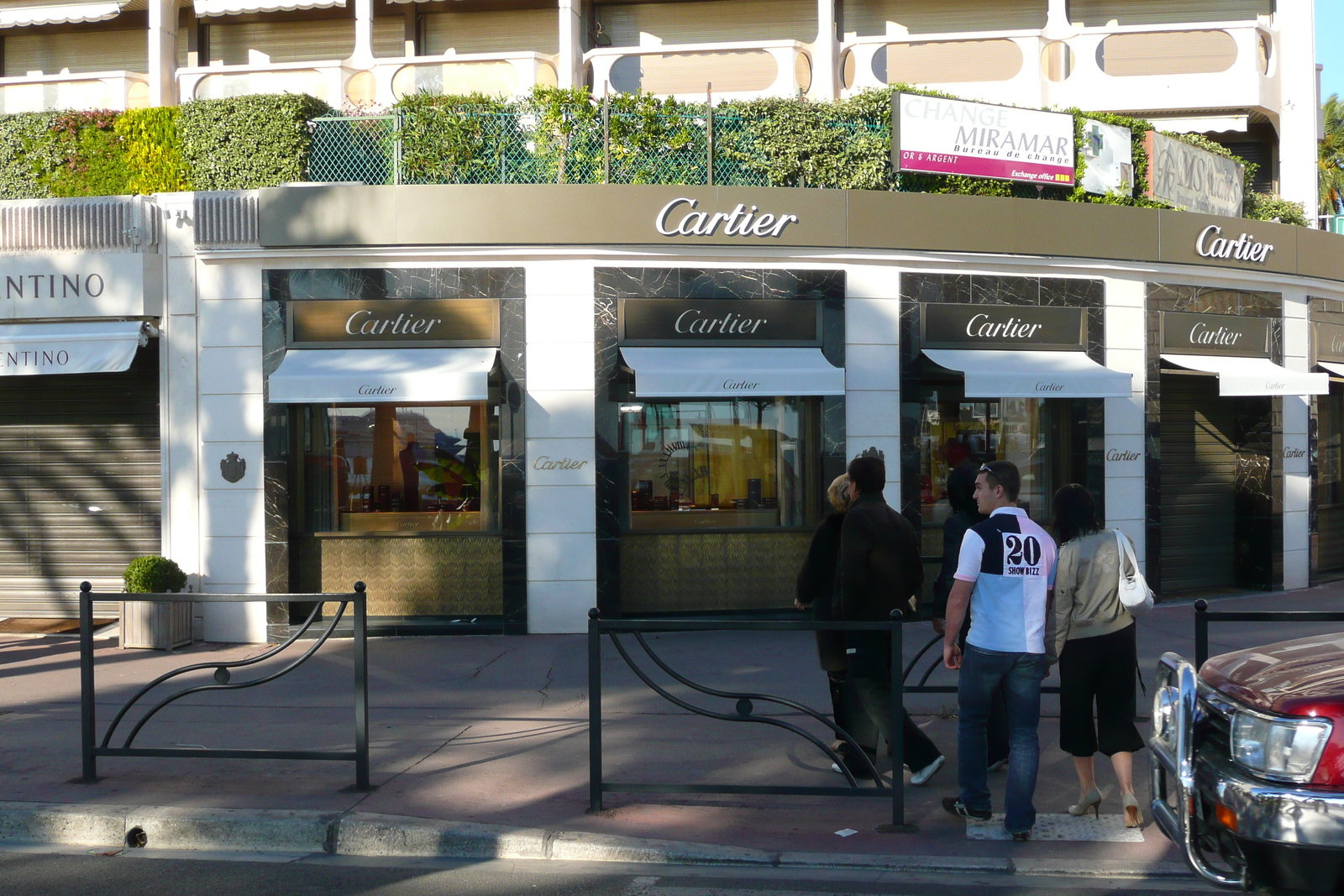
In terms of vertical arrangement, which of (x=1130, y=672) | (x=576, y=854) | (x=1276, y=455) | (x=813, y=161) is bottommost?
(x=576, y=854)

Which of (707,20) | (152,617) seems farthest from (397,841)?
(707,20)

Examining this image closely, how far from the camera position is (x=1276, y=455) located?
13.4m

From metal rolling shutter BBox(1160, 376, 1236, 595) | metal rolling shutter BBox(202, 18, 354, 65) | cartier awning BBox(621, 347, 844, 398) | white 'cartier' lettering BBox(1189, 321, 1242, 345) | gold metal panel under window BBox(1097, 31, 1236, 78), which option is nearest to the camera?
cartier awning BBox(621, 347, 844, 398)

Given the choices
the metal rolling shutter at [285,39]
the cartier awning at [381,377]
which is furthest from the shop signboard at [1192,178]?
the metal rolling shutter at [285,39]

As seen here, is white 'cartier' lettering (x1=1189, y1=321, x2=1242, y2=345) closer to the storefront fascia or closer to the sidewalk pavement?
the storefront fascia

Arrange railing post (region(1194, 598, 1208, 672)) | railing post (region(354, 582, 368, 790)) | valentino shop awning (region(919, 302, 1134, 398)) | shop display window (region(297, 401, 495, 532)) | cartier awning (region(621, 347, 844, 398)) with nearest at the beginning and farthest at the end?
1. railing post (region(354, 582, 368, 790))
2. railing post (region(1194, 598, 1208, 672))
3. cartier awning (region(621, 347, 844, 398))
4. valentino shop awning (region(919, 302, 1134, 398))
5. shop display window (region(297, 401, 495, 532))

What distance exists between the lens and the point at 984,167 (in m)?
12.1

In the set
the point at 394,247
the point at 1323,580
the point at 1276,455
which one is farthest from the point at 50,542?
the point at 1323,580

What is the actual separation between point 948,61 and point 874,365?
20.0 feet

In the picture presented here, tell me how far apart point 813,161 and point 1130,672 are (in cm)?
778

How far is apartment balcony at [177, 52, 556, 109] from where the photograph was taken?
14.1 m

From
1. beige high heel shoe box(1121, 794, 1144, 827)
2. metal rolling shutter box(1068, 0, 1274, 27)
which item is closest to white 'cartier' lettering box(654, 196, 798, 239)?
beige high heel shoe box(1121, 794, 1144, 827)

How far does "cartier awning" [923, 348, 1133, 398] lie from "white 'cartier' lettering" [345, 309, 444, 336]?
5.21 meters

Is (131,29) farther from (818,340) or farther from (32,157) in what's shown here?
(818,340)
